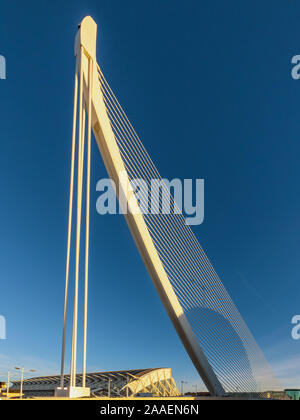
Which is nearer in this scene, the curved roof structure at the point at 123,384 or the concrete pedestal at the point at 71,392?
the concrete pedestal at the point at 71,392

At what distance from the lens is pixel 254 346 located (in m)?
25.3

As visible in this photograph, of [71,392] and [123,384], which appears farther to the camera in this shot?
[123,384]

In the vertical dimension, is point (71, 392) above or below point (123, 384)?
above

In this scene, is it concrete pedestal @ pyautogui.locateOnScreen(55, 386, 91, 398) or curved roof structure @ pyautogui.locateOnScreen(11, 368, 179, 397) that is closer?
concrete pedestal @ pyautogui.locateOnScreen(55, 386, 91, 398)

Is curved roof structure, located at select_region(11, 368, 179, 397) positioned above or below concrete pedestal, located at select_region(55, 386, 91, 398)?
below

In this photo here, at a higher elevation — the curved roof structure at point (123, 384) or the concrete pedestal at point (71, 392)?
the concrete pedestal at point (71, 392)
